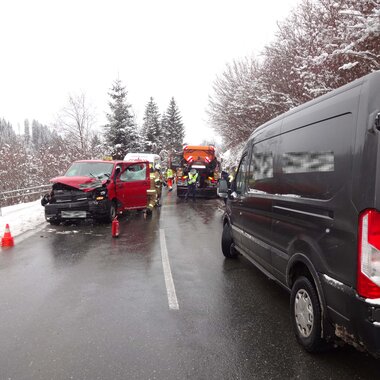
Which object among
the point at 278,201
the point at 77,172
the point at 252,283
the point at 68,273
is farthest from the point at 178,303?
the point at 77,172

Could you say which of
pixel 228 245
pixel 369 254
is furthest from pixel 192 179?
pixel 369 254

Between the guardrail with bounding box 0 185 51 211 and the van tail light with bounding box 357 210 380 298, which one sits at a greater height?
the van tail light with bounding box 357 210 380 298

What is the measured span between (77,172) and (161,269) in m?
6.82

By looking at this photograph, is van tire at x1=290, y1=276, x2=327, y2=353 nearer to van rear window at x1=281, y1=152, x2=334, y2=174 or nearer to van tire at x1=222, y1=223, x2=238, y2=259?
van rear window at x1=281, y1=152, x2=334, y2=174

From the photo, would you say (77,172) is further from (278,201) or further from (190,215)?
(278,201)

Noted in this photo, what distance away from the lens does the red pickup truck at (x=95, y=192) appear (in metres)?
10.6

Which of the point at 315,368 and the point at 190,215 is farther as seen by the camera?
the point at 190,215

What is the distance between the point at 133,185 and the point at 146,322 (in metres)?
8.72

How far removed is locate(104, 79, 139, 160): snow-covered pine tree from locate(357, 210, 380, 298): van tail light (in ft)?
123

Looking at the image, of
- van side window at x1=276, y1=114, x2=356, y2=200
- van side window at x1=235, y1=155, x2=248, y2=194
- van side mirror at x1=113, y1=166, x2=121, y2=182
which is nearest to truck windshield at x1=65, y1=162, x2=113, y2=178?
van side mirror at x1=113, y1=166, x2=121, y2=182

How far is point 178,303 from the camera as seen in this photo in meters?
4.58

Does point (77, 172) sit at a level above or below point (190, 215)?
above

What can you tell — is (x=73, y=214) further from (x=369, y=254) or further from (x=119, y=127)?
(x=119, y=127)

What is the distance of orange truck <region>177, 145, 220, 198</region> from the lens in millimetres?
20469
